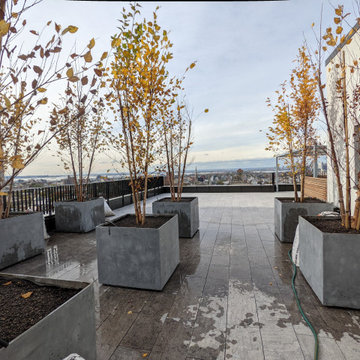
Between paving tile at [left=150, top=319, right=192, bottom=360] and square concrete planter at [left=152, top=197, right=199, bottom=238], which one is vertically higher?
square concrete planter at [left=152, top=197, right=199, bottom=238]

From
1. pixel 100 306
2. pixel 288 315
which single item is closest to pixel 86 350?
pixel 100 306

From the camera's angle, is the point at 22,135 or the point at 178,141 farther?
the point at 178,141

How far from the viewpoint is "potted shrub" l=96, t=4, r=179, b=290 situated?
235 centimetres

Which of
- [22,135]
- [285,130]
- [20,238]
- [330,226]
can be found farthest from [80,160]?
[330,226]

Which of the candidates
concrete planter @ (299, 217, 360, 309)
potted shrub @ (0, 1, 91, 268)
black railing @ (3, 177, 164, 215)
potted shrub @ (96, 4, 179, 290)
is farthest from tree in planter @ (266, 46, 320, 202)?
potted shrub @ (0, 1, 91, 268)

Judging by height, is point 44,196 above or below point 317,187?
above

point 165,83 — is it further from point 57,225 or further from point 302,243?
point 57,225

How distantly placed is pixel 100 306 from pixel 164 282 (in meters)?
0.64

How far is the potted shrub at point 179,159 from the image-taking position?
13.7ft

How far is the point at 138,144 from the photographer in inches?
112

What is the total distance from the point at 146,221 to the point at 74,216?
242 centimetres

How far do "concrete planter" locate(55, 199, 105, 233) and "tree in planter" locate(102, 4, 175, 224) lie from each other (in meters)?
2.22

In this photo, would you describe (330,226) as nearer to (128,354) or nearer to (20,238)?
(128,354)

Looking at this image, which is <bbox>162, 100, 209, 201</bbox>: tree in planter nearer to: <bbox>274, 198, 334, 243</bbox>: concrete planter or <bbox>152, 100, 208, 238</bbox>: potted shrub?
<bbox>152, 100, 208, 238</bbox>: potted shrub
